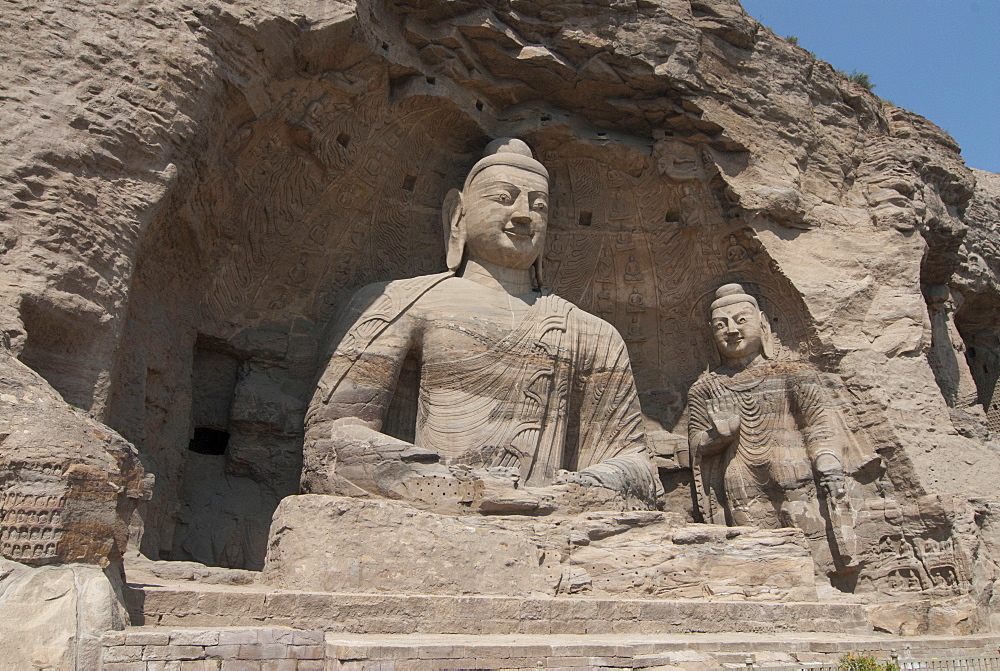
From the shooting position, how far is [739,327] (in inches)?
327

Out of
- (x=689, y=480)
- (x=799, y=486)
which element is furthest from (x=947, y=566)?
(x=689, y=480)

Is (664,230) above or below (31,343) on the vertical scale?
above

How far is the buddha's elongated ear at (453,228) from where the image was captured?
795cm

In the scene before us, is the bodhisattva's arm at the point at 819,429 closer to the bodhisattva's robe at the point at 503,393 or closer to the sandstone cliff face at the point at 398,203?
the sandstone cliff face at the point at 398,203

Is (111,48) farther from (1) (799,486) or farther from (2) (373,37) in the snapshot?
(1) (799,486)

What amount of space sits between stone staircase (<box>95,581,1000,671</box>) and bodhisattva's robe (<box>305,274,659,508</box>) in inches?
61.6

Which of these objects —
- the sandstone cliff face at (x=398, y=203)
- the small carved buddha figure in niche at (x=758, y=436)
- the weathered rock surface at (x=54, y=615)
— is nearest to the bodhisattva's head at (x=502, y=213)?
the sandstone cliff face at (x=398, y=203)

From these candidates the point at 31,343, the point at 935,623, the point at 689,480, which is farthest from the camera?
the point at 689,480

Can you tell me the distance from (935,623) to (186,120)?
6.22 meters

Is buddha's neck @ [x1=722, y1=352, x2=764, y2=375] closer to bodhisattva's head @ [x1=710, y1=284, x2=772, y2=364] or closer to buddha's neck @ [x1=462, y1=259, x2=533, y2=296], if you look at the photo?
bodhisattva's head @ [x1=710, y1=284, x2=772, y2=364]

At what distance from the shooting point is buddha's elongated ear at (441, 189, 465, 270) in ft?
26.1

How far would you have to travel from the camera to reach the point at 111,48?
5.79 meters

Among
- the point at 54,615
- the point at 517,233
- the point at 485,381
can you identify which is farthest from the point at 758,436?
the point at 54,615

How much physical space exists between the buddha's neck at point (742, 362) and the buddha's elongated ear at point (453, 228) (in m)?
2.63
